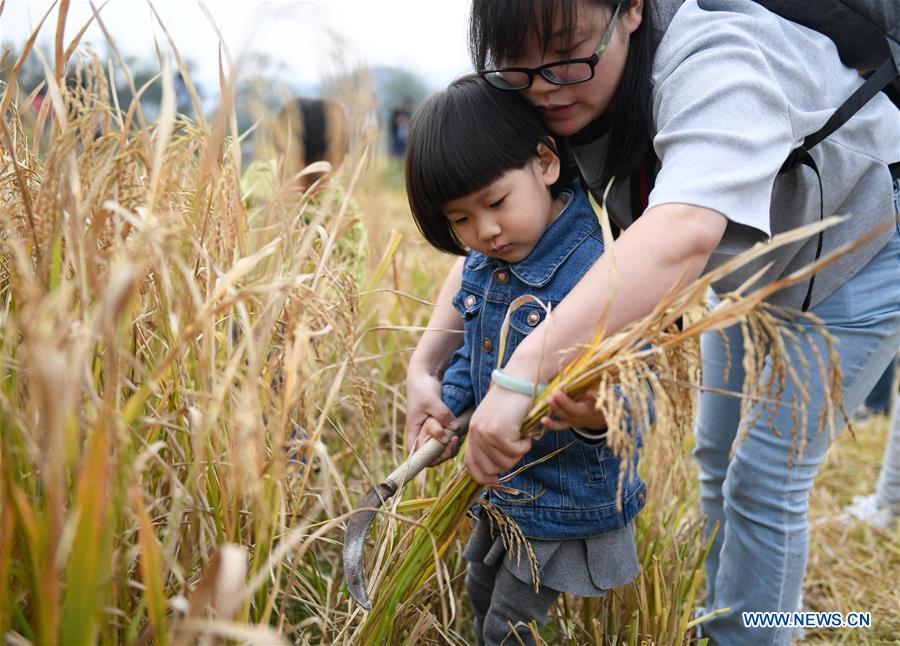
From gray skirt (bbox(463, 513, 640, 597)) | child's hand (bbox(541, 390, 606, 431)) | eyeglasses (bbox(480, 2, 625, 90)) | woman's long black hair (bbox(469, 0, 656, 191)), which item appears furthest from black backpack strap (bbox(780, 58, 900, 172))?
gray skirt (bbox(463, 513, 640, 597))

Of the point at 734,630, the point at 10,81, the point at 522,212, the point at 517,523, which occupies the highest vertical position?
the point at 10,81

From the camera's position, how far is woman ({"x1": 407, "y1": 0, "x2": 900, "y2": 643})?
957 mm

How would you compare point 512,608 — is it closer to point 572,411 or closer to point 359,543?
point 359,543

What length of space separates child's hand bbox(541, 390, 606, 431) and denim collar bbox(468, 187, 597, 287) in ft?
Answer: 0.92

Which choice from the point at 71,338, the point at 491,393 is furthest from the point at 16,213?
the point at 491,393

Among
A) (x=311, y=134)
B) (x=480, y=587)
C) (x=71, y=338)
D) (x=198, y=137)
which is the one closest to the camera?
(x=71, y=338)

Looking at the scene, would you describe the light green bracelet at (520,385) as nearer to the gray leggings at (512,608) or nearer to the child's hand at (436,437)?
the child's hand at (436,437)

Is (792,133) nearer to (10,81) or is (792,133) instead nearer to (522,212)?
(522,212)

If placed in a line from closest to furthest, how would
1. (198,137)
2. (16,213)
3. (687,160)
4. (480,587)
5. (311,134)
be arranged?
(687,160) → (16,213) → (198,137) → (480,587) → (311,134)

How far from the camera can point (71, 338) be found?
72 centimetres

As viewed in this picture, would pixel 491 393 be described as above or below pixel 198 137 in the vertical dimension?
below

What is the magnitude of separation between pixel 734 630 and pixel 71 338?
128 cm

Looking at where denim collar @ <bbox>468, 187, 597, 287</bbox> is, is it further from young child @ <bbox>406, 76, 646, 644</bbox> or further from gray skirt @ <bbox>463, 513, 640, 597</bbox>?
gray skirt @ <bbox>463, 513, 640, 597</bbox>

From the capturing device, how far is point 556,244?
1222 millimetres
